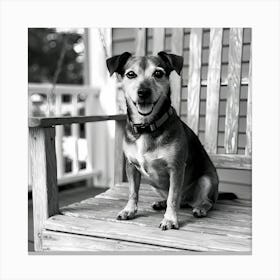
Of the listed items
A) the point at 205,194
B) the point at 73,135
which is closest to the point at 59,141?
the point at 73,135

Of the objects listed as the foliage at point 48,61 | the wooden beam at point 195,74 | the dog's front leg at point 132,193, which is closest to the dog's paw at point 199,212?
the dog's front leg at point 132,193

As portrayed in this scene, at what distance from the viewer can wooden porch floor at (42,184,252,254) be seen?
5.86ft

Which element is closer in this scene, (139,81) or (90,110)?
(139,81)

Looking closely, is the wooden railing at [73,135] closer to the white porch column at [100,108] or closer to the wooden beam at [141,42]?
the white porch column at [100,108]

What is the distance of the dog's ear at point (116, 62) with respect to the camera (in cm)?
202

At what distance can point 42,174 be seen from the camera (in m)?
2.09

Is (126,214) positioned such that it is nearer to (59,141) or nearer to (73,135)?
(59,141)

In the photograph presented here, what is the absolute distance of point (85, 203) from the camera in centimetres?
245

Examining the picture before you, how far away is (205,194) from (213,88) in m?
0.84

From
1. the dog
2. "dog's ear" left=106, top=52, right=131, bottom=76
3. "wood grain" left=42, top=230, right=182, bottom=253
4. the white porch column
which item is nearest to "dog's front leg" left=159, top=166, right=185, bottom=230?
the dog

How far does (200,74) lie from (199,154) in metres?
0.71

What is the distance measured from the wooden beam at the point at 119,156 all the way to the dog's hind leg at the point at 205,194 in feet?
2.49
